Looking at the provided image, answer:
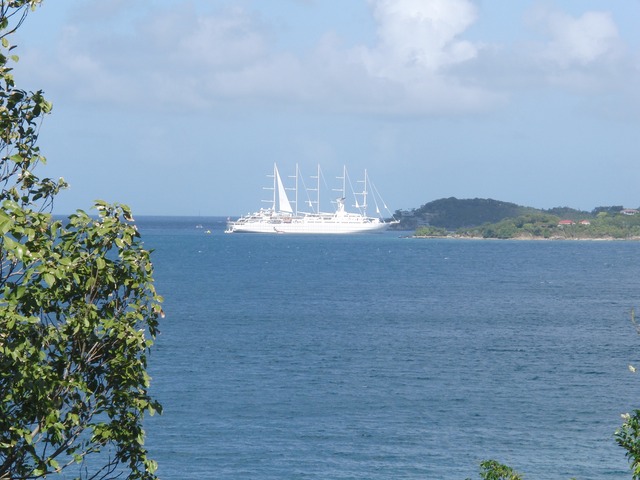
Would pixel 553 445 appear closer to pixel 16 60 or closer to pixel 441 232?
pixel 16 60

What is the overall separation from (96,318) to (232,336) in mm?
34584

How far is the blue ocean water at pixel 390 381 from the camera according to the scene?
866 inches

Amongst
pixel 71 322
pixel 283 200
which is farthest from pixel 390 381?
pixel 283 200

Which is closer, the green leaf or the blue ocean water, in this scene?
the green leaf

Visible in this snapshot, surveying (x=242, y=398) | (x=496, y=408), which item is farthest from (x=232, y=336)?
(x=496, y=408)

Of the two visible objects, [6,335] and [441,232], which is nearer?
[6,335]

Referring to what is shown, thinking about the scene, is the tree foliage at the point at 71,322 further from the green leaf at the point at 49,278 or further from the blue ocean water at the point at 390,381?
the blue ocean water at the point at 390,381

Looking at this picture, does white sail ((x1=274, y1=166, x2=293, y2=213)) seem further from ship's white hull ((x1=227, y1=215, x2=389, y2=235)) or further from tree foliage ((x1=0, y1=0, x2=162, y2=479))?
tree foliage ((x1=0, y1=0, x2=162, y2=479))

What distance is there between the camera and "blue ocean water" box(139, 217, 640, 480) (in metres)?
22.0

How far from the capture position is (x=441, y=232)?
183 m

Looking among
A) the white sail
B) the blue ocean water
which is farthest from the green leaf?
the white sail

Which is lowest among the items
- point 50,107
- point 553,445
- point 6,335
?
point 553,445

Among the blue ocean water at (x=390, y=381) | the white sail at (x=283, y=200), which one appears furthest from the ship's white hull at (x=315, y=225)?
the blue ocean water at (x=390, y=381)

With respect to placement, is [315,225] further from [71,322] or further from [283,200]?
[71,322]
